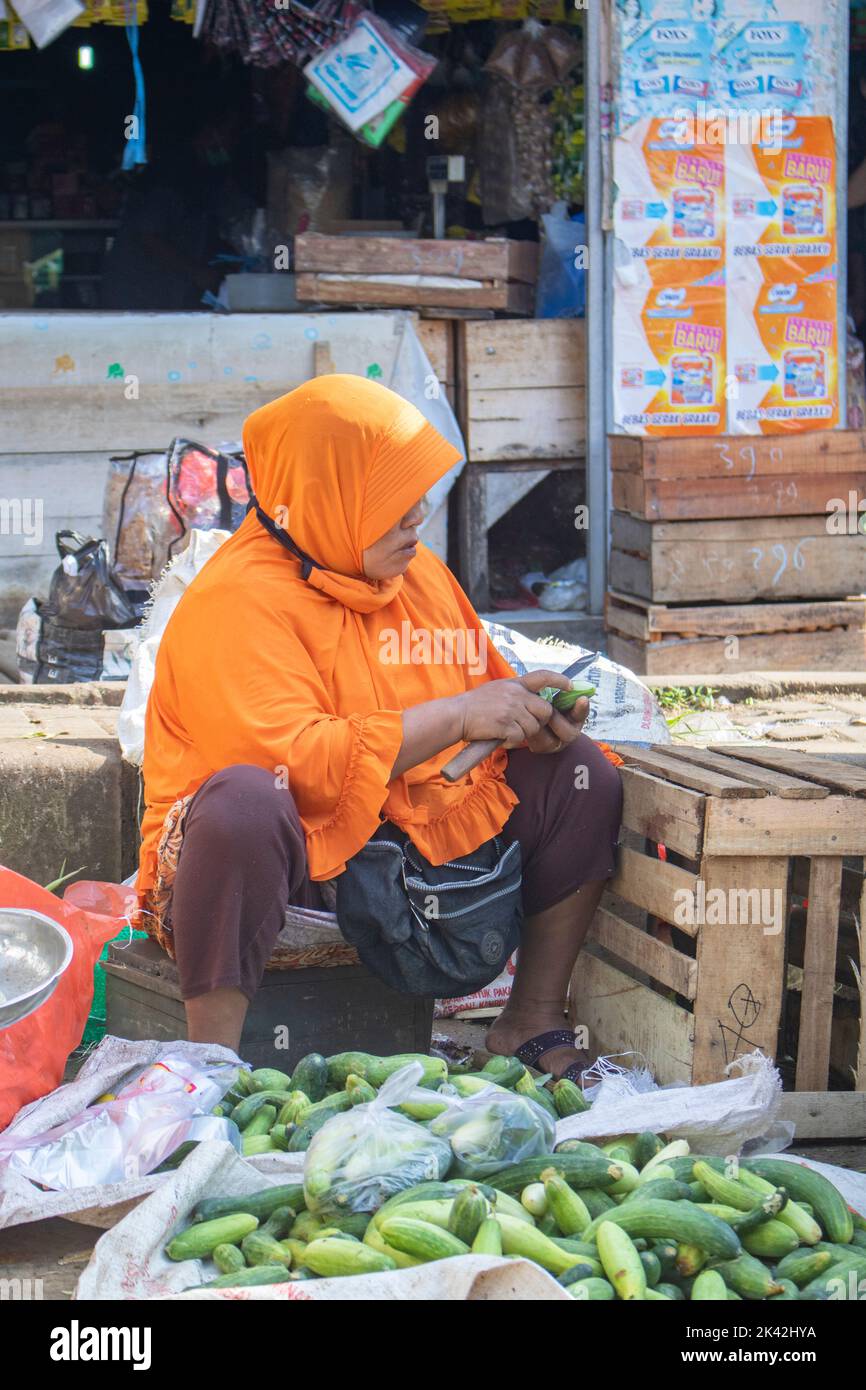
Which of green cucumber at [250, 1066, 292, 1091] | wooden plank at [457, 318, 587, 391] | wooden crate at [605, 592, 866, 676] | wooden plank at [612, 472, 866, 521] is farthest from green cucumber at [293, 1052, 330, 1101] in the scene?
wooden plank at [457, 318, 587, 391]

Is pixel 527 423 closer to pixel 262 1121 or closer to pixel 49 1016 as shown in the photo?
pixel 49 1016

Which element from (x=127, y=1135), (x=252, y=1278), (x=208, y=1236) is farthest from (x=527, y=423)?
(x=252, y=1278)

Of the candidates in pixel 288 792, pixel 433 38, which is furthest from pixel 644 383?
pixel 288 792

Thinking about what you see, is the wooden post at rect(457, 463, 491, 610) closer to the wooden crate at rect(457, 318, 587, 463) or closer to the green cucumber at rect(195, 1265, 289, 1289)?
the wooden crate at rect(457, 318, 587, 463)

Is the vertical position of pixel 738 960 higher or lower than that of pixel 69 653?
lower

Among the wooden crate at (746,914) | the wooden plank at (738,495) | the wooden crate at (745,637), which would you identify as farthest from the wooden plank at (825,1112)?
the wooden plank at (738,495)

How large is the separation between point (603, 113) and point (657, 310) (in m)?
0.83

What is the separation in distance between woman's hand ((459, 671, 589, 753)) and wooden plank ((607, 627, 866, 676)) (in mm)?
3092

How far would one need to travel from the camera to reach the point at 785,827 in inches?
107

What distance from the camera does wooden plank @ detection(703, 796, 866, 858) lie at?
8.89ft

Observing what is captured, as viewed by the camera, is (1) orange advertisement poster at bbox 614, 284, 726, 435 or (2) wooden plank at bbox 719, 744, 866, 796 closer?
(2) wooden plank at bbox 719, 744, 866, 796

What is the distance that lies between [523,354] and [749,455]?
1229mm
